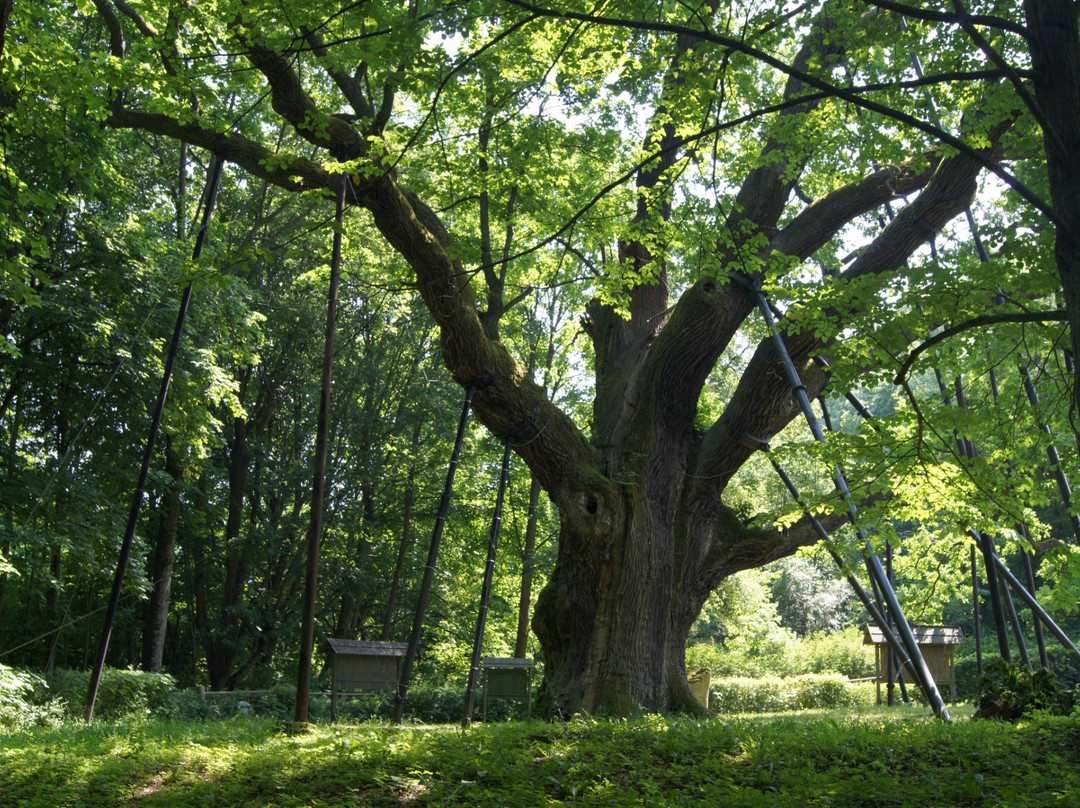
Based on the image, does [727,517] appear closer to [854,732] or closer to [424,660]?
[854,732]

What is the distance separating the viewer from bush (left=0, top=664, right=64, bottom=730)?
8969 mm

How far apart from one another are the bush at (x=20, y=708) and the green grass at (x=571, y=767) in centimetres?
278

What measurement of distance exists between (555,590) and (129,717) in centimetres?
582

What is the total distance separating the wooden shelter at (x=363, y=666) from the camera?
13.2 metres

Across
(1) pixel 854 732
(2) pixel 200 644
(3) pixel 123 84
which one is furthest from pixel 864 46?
(2) pixel 200 644

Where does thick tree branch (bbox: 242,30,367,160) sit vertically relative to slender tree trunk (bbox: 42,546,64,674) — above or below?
above

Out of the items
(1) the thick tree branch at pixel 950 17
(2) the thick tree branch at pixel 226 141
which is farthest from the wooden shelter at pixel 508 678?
(1) the thick tree branch at pixel 950 17

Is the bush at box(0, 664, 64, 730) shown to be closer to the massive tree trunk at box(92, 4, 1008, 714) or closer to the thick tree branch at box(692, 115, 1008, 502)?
the massive tree trunk at box(92, 4, 1008, 714)

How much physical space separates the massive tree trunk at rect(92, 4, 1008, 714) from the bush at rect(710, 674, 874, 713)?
10.6 metres

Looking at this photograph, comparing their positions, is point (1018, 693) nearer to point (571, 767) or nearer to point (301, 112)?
point (571, 767)

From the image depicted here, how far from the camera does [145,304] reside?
44.3 ft

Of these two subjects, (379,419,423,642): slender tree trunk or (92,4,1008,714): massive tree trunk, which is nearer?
(92,4,1008,714): massive tree trunk

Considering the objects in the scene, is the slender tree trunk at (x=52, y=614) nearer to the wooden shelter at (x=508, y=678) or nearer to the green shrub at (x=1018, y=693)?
the wooden shelter at (x=508, y=678)

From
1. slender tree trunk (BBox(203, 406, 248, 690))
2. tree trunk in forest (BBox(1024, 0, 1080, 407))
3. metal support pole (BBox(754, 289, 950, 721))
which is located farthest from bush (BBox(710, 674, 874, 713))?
tree trunk in forest (BBox(1024, 0, 1080, 407))
